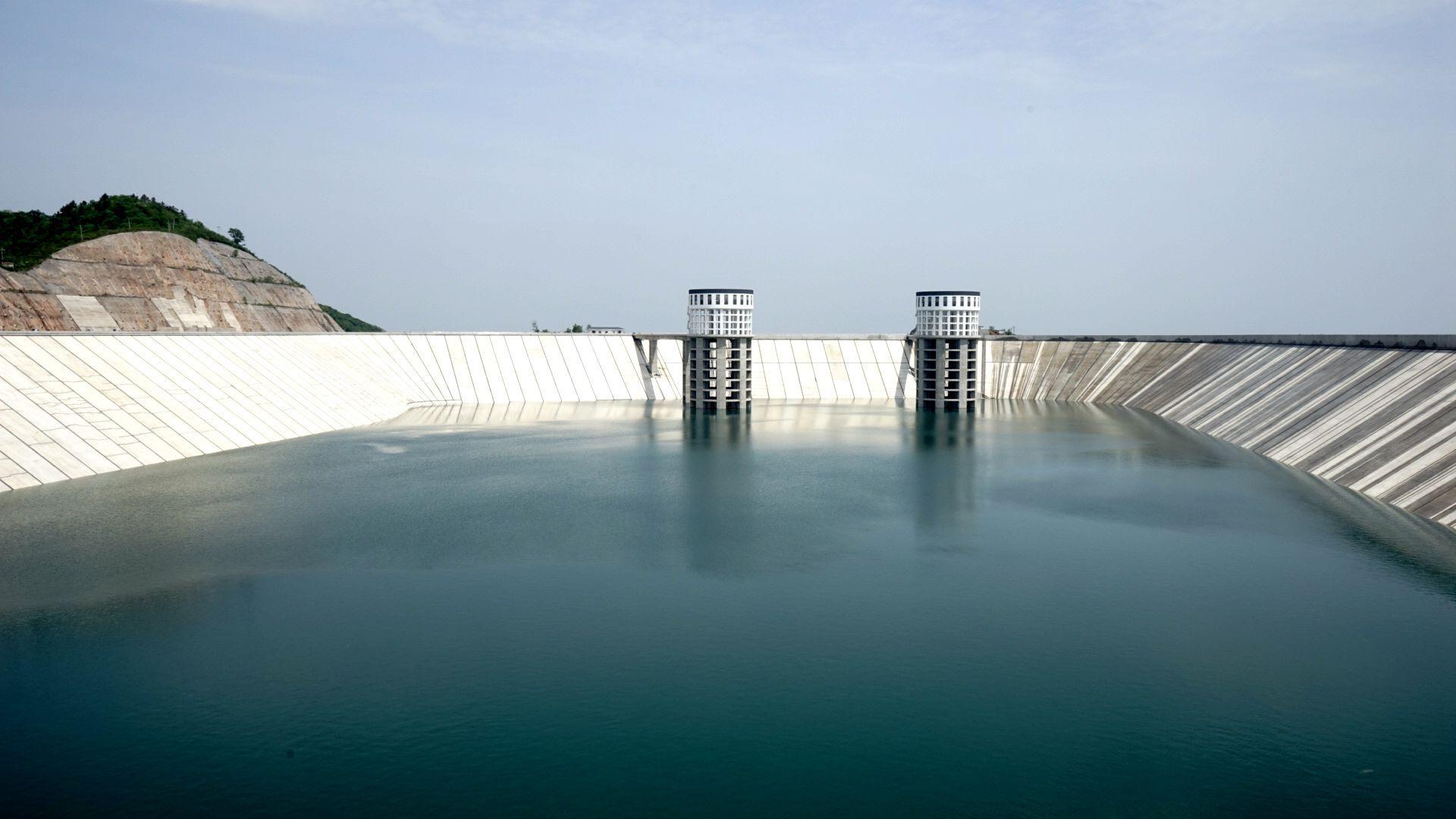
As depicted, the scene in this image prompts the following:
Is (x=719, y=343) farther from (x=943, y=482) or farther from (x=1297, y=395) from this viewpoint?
(x=1297, y=395)

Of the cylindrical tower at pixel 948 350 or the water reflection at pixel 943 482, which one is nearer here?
the water reflection at pixel 943 482

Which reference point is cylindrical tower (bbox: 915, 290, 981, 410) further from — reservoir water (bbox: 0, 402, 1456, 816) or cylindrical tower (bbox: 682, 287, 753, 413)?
reservoir water (bbox: 0, 402, 1456, 816)

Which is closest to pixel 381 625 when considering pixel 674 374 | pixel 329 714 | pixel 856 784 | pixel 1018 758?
pixel 329 714

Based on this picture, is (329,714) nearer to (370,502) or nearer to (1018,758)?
(1018,758)

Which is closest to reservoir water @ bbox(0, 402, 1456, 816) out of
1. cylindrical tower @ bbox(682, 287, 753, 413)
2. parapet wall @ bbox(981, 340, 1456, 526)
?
parapet wall @ bbox(981, 340, 1456, 526)

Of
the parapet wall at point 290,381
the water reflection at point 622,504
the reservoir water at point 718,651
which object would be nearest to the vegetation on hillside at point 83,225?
the parapet wall at point 290,381

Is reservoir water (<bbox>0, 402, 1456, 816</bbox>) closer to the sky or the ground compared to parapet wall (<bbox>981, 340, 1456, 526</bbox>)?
closer to the ground

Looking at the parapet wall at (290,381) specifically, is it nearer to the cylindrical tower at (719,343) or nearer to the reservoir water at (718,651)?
the reservoir water at (718,651)
